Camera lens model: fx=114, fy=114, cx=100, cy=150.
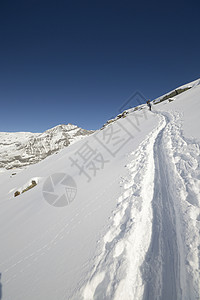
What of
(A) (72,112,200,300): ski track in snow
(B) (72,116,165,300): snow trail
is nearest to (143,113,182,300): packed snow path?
(A) (72,112,200,300): ski track in snow

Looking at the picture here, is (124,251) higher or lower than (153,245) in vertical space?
higher

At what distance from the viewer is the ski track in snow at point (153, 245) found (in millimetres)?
1735

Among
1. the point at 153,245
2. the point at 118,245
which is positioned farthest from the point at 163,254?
the point at 118,245

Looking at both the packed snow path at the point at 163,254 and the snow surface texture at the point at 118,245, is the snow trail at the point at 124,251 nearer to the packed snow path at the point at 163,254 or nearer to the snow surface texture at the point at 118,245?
the snow surface texture at the point at 118,245

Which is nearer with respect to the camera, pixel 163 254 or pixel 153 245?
pixel 163 254

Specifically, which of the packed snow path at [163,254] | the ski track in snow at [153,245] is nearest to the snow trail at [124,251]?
the ski track in snow at [153,245]

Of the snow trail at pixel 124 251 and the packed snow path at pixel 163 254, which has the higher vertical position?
the snow trail at pixel 124 251

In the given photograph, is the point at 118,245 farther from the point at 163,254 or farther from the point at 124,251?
the point at 163,254

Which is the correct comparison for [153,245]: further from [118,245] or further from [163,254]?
[118,245]

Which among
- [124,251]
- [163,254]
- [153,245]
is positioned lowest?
[163,254]

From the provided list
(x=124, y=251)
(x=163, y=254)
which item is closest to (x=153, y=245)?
(x=163, y=254)

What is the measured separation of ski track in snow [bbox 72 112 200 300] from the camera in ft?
5.69

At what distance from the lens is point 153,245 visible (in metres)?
2.26

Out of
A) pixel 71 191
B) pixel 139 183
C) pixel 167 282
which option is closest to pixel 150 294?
pixel 167 282
